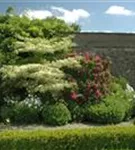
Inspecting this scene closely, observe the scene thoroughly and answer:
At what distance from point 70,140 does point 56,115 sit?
193 cm

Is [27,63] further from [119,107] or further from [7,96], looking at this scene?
[119,107]

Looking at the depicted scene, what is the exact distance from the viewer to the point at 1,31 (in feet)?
46.0

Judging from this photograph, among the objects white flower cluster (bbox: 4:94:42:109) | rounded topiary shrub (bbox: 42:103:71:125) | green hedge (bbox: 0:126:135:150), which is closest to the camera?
green hedge (bbox: 0:126:135:150)

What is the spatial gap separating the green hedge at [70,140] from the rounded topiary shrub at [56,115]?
168 cm

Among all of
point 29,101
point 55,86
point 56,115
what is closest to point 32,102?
point 29,101

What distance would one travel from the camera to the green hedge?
9414 millimetres

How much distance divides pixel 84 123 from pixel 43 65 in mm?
1650

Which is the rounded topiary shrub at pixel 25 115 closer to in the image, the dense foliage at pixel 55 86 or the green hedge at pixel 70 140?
the dense foliage at pixel 55 86

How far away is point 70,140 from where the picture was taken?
9.45 meters

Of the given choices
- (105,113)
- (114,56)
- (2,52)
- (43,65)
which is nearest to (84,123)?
(105,113)

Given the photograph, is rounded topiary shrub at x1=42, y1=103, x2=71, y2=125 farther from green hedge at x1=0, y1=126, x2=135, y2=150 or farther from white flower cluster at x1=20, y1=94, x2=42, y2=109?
green hedge at x1=0, y1=126, x2=135, y2=150

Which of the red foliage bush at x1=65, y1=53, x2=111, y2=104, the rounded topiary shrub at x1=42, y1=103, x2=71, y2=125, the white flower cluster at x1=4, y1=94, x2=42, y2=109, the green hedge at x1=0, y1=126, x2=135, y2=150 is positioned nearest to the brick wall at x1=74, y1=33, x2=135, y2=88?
the red foliage bush at x1=65, y1=53, x2=111, y2=104

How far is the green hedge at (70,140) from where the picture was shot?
30.9 feet

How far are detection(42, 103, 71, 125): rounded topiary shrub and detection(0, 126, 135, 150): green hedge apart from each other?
66.1 inches
